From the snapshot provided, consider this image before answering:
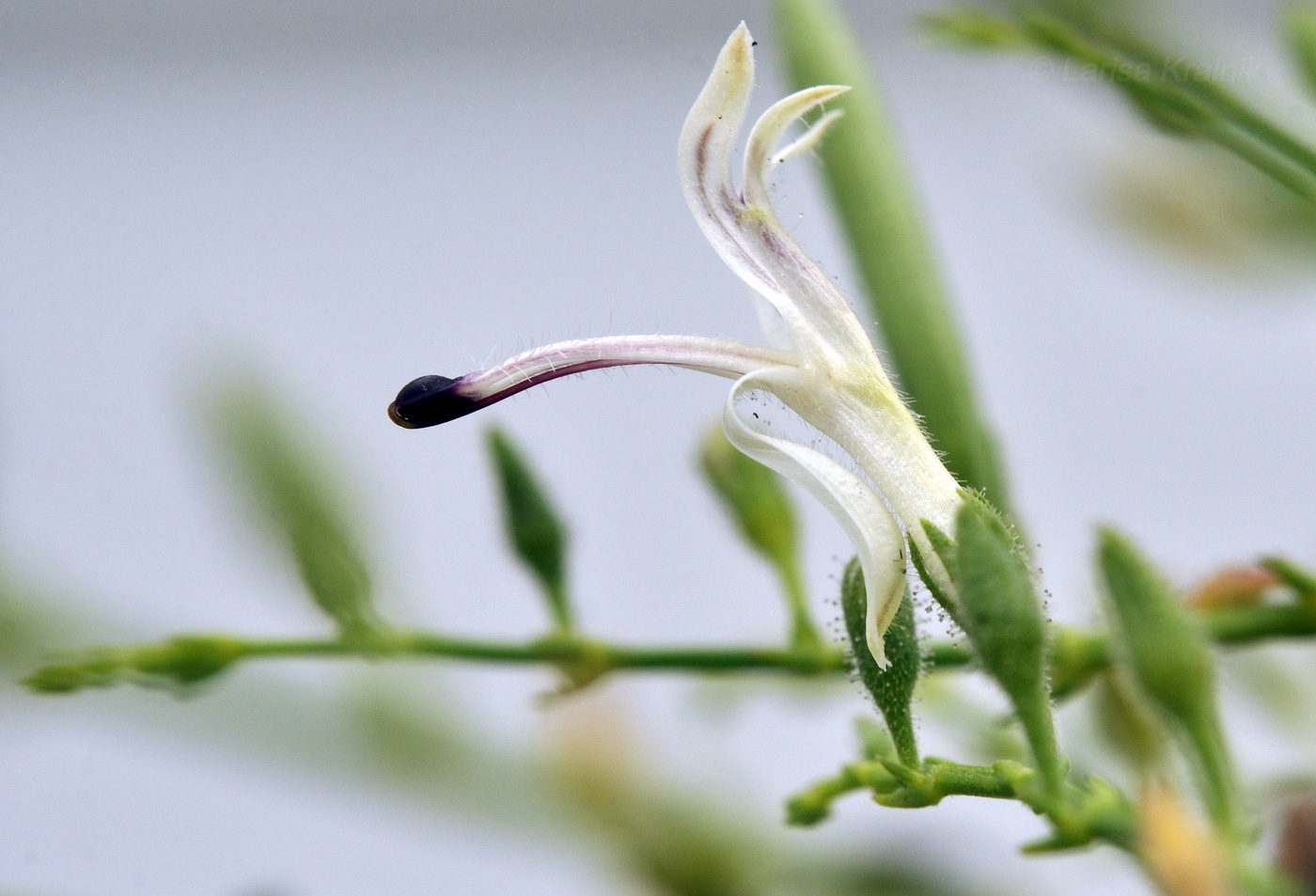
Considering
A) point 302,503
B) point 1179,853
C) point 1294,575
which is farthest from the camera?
point 302,503

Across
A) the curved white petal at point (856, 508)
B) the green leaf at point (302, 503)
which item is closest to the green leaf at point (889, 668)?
the curved white petal at point (856, 508)

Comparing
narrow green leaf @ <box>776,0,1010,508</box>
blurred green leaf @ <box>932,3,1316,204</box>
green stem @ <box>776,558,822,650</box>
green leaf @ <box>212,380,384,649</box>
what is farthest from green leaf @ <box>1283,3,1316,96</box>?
green leaf @ <box>212,380,384,649</box>

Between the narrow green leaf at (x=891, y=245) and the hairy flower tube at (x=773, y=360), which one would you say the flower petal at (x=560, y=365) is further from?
the narrow green leaf at (x=891, y=245)

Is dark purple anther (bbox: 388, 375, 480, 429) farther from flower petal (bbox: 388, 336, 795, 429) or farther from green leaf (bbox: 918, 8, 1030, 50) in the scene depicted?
green leaf (bbox: 918, 8, 1030, 50)

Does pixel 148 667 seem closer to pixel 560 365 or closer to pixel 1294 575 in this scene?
pixel 560 365

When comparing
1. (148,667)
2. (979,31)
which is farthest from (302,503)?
(979,31)

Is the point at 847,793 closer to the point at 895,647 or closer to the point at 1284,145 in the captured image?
the point at 895,647
